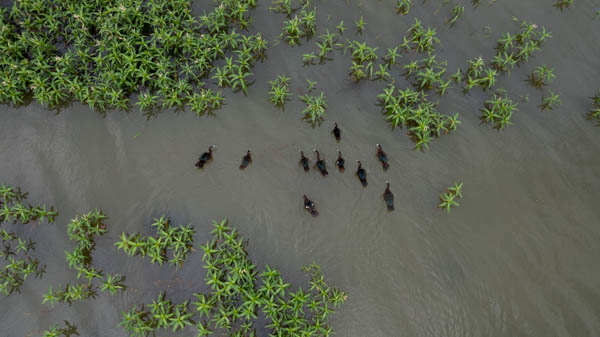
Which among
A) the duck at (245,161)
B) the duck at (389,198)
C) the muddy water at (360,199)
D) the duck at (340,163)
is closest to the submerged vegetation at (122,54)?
the muddy water at (360,199)

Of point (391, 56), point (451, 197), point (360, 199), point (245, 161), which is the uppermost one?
point (391, 56)

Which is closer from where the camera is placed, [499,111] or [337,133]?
[337,133]

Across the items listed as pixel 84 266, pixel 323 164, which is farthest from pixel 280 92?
pixel 84 266

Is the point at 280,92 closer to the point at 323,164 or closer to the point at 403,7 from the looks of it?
the point at 323,164

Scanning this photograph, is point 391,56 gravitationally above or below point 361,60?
above

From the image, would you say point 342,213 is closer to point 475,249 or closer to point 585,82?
point 475,249

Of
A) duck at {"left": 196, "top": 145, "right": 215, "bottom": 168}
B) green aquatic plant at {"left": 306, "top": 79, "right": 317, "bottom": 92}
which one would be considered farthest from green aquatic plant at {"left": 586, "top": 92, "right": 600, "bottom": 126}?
duck at {"left": 196, "top": 145, "right": 215, "bottom": 168}

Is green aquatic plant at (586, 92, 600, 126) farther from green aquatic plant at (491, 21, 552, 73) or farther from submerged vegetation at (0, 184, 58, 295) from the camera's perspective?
submerged vegetation at (0, 184, 58, 295)
